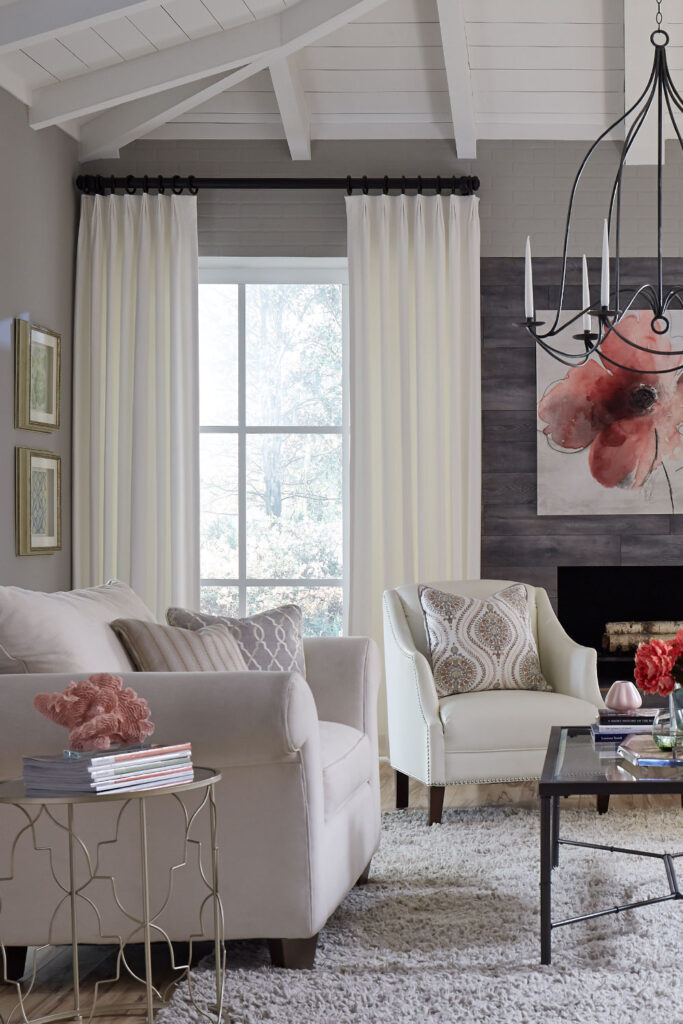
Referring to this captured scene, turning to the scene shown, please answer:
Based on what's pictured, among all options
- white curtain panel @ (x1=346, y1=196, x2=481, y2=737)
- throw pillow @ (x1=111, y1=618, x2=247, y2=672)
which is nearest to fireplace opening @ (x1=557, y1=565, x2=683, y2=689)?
white curtain panel @ (x1=346, y1=196, x2=481, y2=737)

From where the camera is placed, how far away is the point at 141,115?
4953 mm

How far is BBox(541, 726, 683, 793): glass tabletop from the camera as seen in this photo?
2408 millimetres

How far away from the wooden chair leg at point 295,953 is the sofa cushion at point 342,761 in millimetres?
277

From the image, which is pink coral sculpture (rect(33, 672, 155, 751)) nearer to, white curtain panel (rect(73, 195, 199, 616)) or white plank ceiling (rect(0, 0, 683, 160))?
white plank ceiling (rect(0, 0, 683, 160))

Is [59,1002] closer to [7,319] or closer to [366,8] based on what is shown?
[7,319]

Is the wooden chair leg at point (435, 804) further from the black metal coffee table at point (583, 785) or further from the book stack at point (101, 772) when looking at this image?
the book stack at point (101, 772)

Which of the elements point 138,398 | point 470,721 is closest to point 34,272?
point 138,398

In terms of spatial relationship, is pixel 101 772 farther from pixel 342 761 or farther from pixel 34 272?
pixel 34 272

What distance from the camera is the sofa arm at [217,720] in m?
2.29

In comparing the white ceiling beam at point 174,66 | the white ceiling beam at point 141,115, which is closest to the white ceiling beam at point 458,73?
the white ceiling beam at point 174,66

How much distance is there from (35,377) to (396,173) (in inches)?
77.4

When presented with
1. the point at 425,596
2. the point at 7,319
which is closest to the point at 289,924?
the point at 425,596

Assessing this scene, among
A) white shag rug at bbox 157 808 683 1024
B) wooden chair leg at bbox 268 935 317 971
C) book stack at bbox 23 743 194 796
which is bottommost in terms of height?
white shag rug at bbox 157 808 683 1024

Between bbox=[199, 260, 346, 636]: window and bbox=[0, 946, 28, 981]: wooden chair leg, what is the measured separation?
3.02 m
